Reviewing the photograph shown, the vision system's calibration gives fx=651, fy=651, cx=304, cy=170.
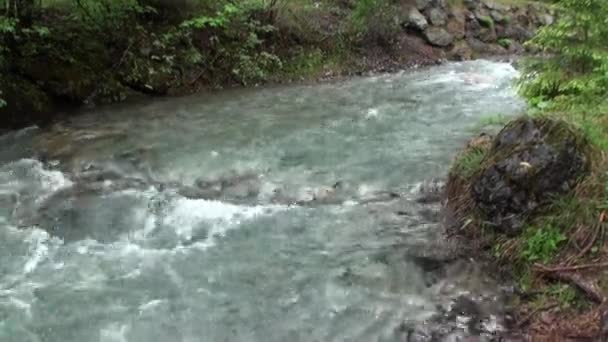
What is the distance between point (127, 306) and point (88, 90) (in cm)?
837

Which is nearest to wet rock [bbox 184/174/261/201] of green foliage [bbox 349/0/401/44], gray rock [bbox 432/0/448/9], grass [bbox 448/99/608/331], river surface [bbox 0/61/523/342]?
river surface [bbox 0/61/523/342]

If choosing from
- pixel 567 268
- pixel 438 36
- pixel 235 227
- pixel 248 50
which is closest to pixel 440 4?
pixel 438 36

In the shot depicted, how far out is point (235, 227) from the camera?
7.14 meters

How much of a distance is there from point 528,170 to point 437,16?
46.6 feet

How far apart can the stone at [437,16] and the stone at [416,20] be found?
16.4 inches

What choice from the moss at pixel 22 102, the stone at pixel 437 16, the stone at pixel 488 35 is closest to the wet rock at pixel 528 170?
the moss at pixel 22 102

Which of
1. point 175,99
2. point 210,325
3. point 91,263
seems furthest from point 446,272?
point 175,99

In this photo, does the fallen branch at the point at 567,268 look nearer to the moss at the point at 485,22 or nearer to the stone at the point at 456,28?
the stone at the point at 456,28

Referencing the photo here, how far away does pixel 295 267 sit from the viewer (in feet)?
20.3

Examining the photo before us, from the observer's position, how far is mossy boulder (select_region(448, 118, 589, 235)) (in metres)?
5.89

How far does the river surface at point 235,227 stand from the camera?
537cm

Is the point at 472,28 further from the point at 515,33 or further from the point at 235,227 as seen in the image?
the point at 235,227

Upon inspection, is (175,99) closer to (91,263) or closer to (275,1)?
(275,1)

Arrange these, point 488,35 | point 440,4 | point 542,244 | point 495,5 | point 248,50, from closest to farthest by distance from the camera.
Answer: point 542,244 < point 248,50 < point 440,4 < point 488,35 < point 495,5
